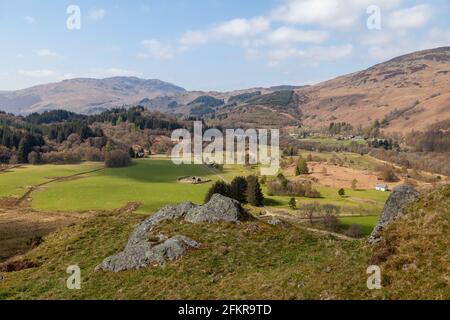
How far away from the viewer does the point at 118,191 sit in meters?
137

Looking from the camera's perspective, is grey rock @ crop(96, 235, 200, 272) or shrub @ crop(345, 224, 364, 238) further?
shrub @ crop(345, 224, 364, 238)

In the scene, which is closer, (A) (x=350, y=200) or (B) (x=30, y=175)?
(A) (x=350, y=200)

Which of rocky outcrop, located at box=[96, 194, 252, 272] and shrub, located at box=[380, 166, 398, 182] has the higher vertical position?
rocky outcrop, located at box=[96, 194, 252, 272]

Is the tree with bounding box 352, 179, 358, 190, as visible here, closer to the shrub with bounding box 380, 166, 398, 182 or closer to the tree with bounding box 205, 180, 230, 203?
the shrub with bounding box 380, 166, 398, 182

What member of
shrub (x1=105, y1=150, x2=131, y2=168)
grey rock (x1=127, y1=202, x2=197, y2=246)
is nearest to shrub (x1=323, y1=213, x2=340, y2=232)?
grey rock (x1=127, y1=202, x2=197, y2=246)

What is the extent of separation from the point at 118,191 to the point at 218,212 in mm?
104832

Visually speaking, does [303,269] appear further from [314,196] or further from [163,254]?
[314,196]

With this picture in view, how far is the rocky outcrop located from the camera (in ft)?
95.7

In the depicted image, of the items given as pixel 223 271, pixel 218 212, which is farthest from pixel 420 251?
pixel 218 212

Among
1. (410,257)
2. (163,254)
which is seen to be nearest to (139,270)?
(163,254)

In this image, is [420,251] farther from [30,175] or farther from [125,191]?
[30,175]

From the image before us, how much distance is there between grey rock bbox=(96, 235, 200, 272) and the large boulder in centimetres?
1366
